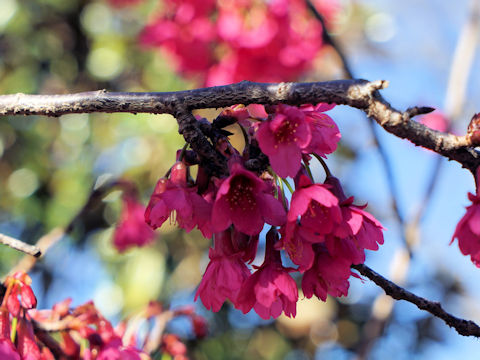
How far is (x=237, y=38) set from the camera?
6.95 ft

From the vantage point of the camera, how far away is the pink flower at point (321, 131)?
0.71m

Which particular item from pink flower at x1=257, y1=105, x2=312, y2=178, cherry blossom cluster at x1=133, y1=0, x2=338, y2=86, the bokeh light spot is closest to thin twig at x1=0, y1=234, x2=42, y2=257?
pink flower at x1=257, y1=105, x2=312, y2=178

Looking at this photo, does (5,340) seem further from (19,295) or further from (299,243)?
(299,243)

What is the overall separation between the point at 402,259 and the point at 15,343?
3.82ft

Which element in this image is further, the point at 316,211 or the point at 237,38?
the point at 237,38

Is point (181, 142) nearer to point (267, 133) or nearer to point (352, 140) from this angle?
point (352, 140)

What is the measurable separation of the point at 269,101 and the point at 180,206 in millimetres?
162

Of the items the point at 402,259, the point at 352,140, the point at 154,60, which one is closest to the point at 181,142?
the point at 154,60

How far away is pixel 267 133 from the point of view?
69 cm

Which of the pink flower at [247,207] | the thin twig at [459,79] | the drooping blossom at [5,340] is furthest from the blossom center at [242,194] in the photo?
the thin twig at [459,79]

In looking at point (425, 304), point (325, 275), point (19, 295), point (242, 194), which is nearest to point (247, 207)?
point (242, 194)

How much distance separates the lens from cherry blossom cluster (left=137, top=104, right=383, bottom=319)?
26.9 inches

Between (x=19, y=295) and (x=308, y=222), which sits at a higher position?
(x=308, y=222)

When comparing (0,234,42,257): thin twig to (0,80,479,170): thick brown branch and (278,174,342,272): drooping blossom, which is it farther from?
(278,174,342,272): drooping blossom
